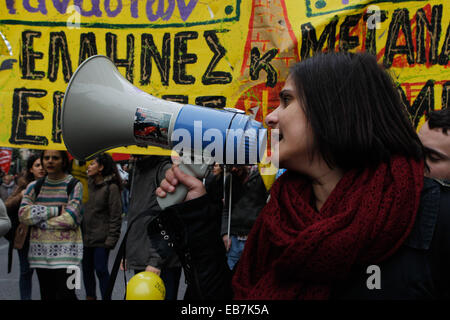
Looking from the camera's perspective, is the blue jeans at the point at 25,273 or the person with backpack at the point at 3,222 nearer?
the person with backpack at the point at 3,222

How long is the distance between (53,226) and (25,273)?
3.14 feet

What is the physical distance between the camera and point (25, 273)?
12.6 ft

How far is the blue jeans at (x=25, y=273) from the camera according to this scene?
3.80 meters

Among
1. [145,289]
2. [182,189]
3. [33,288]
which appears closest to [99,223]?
[33,288]

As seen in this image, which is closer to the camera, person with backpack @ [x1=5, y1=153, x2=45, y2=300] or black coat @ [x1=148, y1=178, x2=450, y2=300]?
black coat @ [x1=148, y1=178, x2=450, y2=300]

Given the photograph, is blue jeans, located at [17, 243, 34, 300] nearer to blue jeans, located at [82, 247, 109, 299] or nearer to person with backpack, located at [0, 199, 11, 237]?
blue jeans, located at [82, 247, 109, 299]

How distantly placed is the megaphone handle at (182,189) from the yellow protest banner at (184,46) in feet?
2.46

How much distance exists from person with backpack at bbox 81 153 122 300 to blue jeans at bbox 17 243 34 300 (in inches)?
21.2

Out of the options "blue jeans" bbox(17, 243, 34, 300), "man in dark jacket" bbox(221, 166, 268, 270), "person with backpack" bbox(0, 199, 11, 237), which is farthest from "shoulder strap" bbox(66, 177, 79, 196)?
"man in dark jacket" bbox(221, 166, 268, 270)

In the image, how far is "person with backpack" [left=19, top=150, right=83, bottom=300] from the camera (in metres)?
3.28

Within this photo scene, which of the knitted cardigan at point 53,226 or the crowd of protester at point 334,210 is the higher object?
the crowd of protester at point 334,210

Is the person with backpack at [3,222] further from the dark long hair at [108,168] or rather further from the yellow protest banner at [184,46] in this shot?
the dark long hair at [108,168]

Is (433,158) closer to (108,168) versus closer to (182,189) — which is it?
(182,189)

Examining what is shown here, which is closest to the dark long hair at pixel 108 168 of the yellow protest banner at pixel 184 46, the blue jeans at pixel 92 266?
the blue jeans at pixel 92 266
